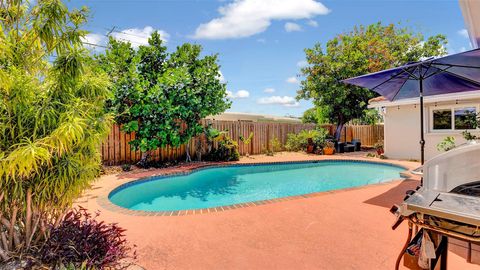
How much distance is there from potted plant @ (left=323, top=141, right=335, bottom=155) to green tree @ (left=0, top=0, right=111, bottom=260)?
1278 centimetres

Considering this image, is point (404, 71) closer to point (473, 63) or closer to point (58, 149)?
point (473, 63)

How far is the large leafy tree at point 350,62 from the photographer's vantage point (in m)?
14.9

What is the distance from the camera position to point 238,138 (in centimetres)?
1294

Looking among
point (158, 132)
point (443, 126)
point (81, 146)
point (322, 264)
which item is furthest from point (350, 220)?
point (443, 126)

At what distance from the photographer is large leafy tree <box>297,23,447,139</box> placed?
14881 mm

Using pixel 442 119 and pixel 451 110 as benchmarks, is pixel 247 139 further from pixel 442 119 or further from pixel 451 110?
pixel 451 110

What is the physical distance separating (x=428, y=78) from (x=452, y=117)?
229 inches

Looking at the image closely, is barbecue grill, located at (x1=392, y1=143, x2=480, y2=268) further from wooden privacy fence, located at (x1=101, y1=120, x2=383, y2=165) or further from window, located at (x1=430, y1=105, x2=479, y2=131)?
window, located at (x1=430, y1=105, x2=479, y2=131)

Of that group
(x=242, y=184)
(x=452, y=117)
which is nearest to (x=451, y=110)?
(x=452, y=117)

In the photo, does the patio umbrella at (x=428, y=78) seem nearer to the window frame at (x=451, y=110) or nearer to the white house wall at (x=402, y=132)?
the window frame at (x=451, y=110)

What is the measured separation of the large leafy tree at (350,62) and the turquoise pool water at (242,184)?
17.9 ft

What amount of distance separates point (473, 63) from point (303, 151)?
10.9 m

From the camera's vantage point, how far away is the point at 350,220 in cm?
400

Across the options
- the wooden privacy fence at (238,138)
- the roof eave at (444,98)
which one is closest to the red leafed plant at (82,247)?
the wooden privacy fence at (238,138)
